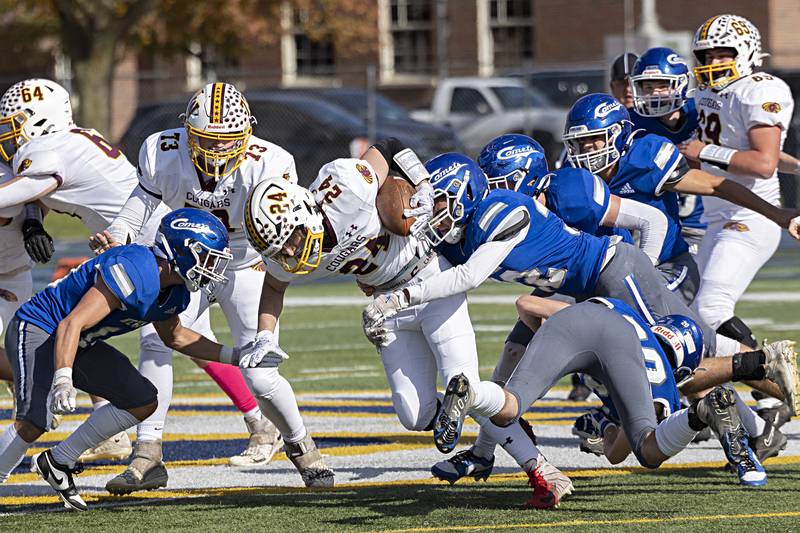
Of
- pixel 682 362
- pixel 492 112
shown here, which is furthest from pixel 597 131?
pixel 492 112

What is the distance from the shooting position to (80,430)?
5.87 meters

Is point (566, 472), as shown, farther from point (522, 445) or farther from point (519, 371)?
point (519, 371)

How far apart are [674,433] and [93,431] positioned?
225 cm

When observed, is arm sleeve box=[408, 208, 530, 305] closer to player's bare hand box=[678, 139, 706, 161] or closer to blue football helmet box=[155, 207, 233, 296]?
blue football helmet box=[155, 207, 233, 296]

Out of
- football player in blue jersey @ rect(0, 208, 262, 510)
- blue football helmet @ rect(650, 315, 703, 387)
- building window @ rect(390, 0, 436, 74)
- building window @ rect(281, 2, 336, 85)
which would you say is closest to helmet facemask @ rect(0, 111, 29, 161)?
football player in blue jersey @ rect(0, 208, 262, 510)

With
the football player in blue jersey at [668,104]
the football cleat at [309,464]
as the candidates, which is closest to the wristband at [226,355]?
the football cleat at [309,464]

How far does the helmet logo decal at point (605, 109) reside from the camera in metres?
6.44

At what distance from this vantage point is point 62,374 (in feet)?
17.9

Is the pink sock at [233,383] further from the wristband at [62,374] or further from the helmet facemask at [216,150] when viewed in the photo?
the wristband at [62,374]

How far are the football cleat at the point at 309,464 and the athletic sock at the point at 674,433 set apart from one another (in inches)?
63.5

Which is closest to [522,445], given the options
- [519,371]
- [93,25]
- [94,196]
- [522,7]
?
[519,371]

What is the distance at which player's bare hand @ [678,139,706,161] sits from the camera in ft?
23.2

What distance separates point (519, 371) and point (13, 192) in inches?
102

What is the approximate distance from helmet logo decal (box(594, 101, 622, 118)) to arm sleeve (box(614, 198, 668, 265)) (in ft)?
1.26
